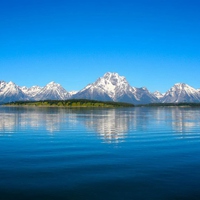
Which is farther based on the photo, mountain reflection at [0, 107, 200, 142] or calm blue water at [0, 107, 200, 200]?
mountain reflection at [0, 107, 200, 142]

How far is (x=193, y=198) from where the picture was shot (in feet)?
50.1

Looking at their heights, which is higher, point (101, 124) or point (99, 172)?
point (101, 124)

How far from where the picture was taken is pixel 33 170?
2041 centimetres

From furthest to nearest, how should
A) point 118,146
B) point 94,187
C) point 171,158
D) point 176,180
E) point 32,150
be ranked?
point 118,146 → point 32,150 → point 171,158 → point 176,180 → point 94,187

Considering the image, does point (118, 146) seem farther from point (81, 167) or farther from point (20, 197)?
point (20, 197)

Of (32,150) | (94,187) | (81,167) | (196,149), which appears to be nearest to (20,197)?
(94,187)

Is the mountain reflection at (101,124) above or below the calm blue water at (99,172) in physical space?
above

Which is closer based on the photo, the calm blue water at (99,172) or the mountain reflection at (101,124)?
the calm blue water at (99,172)

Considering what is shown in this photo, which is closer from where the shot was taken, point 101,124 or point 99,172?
point 99,172

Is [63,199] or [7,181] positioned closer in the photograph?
[63,199]

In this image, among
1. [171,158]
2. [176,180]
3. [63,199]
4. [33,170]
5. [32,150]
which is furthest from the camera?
[32,150]

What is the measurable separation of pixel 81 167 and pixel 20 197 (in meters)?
7.00

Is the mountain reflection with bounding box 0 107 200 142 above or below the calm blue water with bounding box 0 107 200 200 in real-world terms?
above

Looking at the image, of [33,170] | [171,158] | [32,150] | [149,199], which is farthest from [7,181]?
[171,158]
